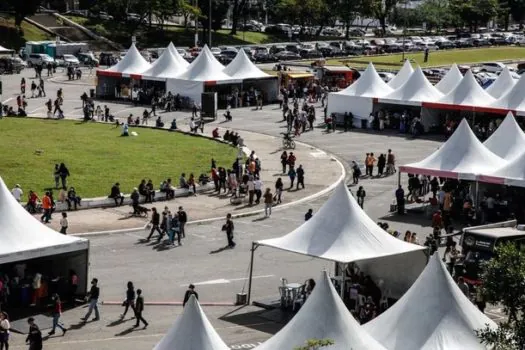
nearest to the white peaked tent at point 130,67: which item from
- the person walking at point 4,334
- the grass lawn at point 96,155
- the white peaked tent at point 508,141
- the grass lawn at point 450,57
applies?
the grass lawn at point 96,155

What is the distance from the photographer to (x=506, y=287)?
20.2 meters

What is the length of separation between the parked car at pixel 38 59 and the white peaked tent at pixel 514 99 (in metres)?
41.2

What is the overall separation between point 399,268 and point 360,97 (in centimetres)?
3501

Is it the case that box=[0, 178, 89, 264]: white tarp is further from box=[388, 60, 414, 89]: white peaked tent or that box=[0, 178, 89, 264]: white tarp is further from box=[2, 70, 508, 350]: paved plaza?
box=[388, 60, 414, 89]: white peaked tent

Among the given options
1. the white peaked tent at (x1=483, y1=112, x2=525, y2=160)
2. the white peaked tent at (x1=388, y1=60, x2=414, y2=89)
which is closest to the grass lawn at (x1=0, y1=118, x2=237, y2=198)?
the white peaked tent at (x1=483, y1=112, x2=525, y2=160)

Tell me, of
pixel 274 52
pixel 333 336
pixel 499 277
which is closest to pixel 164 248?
pixel 333 336

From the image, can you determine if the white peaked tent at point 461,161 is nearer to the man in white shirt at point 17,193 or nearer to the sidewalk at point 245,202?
the sidewalk at point 245,202

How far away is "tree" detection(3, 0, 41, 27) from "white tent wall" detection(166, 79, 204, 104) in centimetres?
3350

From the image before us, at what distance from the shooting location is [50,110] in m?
64.4

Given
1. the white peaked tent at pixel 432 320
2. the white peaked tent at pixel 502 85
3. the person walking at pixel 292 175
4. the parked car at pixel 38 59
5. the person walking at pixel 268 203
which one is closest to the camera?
the white peaked tent at pixel 432 320

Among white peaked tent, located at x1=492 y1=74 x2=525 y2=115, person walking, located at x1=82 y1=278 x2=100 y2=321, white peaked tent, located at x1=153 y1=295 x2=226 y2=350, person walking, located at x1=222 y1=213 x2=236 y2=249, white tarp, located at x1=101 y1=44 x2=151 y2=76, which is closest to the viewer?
white peaked tent, located at x1=153 y1=295 x2=226 y2=350

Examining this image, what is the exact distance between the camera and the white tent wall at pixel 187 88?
69.6 m

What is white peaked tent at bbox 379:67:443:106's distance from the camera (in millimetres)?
63469

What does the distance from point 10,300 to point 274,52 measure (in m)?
79.5
